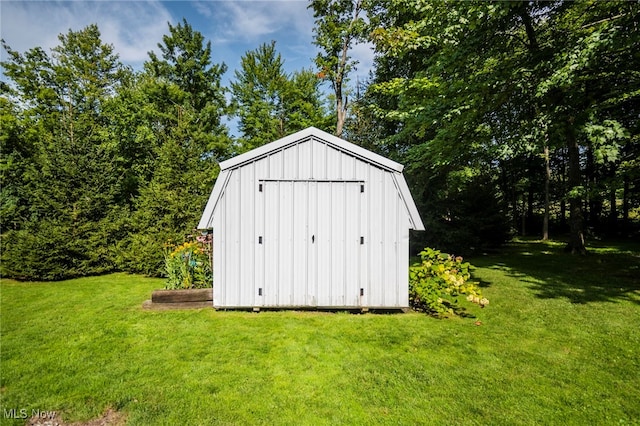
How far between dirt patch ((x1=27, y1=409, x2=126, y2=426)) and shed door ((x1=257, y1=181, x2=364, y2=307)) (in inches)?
123

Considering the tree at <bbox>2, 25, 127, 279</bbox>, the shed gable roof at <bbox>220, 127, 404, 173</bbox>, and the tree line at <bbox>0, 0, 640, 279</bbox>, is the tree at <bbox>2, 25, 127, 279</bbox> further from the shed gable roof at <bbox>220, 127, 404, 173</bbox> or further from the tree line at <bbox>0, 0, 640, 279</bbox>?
the shed gable roof at <bbox>220, 127, 404, 173</bbox>

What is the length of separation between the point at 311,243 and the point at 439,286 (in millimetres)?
2937

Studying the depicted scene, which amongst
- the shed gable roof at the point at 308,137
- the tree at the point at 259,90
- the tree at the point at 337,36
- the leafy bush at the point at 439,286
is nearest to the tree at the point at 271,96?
the tree at the point at 259,90

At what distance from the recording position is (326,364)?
4031mm

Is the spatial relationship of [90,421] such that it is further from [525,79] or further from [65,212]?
[525,79]

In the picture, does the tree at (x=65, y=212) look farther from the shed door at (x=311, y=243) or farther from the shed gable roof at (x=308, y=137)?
the shed door at (x=311, y=243)

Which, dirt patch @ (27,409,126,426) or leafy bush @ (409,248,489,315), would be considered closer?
dirt patch @ (27,409,126,426)

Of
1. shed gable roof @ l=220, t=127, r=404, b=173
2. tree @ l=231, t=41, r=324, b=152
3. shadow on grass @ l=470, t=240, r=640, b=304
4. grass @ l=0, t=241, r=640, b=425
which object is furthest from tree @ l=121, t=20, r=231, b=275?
shadow on grass @ l=470, t=240, r=640, b=304

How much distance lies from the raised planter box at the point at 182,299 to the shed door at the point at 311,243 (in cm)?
133

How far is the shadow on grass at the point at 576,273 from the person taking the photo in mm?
7227

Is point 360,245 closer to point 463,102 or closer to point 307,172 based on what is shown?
point 307,172

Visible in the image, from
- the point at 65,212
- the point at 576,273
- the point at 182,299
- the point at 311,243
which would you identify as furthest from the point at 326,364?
the point at 65,212

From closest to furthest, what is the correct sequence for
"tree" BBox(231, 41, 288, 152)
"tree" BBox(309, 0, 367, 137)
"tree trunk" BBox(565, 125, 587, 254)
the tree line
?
the tree line, "tree trunk" BBox(565, 125, 587, 254), "tree" BBox(309, 0, 367, 137), "tree" BBox(231, 41, 288, 152)

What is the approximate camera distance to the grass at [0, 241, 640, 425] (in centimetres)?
309
